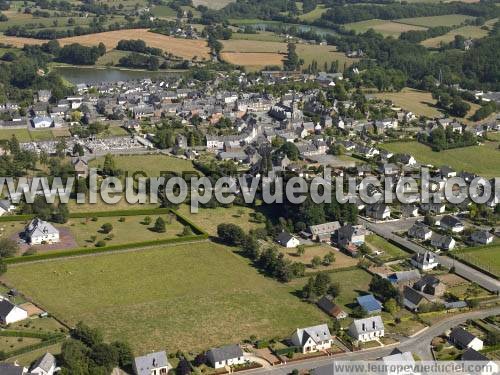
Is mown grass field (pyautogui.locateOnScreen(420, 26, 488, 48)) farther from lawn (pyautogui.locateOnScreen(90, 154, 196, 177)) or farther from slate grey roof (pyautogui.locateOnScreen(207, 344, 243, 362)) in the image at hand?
slate grey roof (pyautogui.locateOnScreen(207, 344, 243, 362))

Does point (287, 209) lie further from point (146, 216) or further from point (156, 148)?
point (156, 148)

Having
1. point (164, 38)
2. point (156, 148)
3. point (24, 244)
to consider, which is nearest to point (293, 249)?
point (24, 244)

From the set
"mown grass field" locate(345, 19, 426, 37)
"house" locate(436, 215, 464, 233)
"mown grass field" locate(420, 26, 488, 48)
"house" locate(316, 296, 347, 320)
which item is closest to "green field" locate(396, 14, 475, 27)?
"mown grass field" locate(345, 19, 426, 37)

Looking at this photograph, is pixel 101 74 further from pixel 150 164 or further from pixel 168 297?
pixel 168 297

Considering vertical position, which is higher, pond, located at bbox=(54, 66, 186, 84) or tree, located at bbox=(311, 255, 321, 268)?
pond, located at bbox=(54, 66, 186, 84)

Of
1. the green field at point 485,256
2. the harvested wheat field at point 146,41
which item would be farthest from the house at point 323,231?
the harvested wheat field at point 146,41
